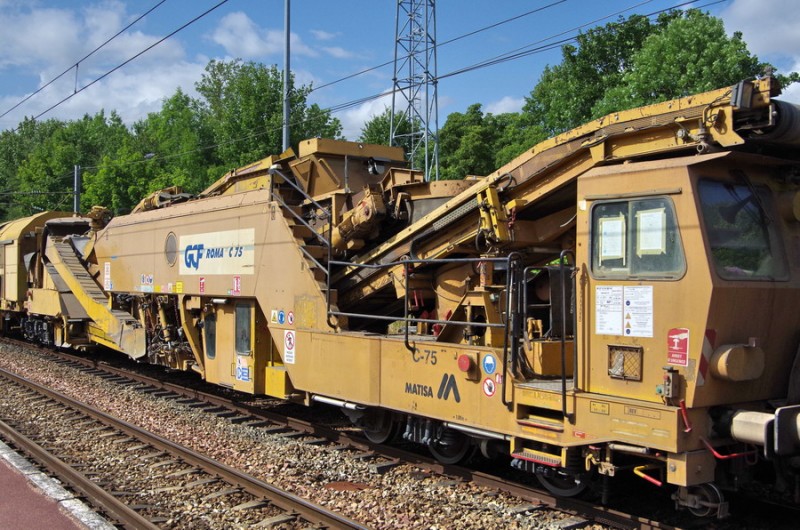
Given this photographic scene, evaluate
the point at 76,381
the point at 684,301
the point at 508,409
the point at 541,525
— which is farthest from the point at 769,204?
the point at 76,381

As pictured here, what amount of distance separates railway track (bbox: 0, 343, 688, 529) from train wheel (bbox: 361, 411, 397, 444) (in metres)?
0.12

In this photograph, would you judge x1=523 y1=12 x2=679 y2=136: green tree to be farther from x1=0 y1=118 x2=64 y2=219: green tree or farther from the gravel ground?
x1=0 y1=118 x2=64 y2=219: green tree

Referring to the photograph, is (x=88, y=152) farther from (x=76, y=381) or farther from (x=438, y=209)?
(x=438, y=209)

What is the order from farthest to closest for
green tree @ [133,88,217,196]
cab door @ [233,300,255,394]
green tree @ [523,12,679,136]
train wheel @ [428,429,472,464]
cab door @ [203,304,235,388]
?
green tree @ [133,88,217,196]
green tree @ [523,12,679,136]
cab door @ [203,304,235,388]
cab door @ [233,300,255,394]
train wheel @ [428,429,472,464]

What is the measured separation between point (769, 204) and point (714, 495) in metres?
2.34

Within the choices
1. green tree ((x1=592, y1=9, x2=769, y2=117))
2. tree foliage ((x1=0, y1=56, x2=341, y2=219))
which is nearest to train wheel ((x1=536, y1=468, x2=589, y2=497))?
green tree ((x1=592, y1=9, x2=769, y2=117))

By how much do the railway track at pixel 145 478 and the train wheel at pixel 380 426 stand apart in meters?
1.79

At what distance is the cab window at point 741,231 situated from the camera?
5066mm

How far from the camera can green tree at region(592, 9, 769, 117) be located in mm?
21906

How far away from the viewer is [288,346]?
340 inches

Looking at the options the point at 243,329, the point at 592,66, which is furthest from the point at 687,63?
the point at 243,329

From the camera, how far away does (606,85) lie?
31422 mm

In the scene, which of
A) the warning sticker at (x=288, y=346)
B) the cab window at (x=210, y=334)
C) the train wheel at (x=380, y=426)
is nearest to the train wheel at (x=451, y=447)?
the train wheel at (x=380, y=426)

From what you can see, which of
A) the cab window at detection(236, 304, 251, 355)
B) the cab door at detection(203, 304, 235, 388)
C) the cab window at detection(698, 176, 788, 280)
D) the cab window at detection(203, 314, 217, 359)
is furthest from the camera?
the cab window at detection(203, 314, 217, 359)
